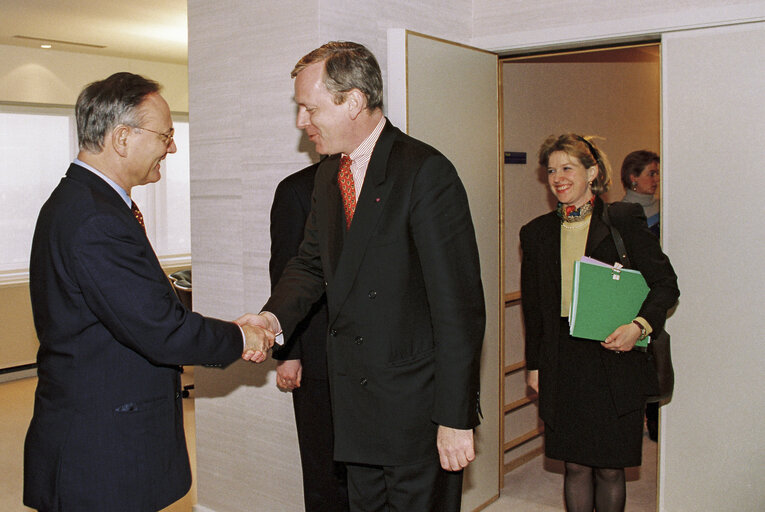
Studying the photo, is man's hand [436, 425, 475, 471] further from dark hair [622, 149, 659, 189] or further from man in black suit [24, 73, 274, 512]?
dark hair [622, 149, 659, 189]

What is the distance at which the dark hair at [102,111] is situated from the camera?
2.21m

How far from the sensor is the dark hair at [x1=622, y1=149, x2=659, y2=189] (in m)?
5.04

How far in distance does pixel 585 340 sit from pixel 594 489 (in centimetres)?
69

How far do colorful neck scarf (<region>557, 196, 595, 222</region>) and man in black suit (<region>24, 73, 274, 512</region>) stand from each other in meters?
1.72

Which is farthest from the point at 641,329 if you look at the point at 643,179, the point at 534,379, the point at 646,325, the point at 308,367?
the point at 643,179

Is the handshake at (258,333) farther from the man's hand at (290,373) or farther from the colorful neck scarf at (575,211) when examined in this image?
the colorful neck scarf at (575,211)

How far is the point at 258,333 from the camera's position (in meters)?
2.48

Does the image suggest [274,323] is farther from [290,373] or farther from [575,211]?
[575,211]

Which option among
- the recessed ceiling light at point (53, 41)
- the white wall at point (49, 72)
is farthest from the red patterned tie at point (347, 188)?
the white wall at point (49, 72)

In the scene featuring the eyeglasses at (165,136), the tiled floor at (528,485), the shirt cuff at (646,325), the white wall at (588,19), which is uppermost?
the white wall at (588,19)

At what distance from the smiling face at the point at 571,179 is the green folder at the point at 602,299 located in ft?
1.23

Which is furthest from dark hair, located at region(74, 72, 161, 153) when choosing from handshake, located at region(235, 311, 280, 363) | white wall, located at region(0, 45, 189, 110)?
white wall, located at region(0, 45, 189, 110)

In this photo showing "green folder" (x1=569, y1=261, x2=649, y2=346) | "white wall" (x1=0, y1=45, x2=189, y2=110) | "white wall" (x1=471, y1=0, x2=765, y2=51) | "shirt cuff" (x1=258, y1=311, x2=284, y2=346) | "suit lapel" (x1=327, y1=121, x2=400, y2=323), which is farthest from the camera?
"white wall" (x1=0, y1=45, x2=189, y2=110)

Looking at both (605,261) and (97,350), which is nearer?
(97,350)
